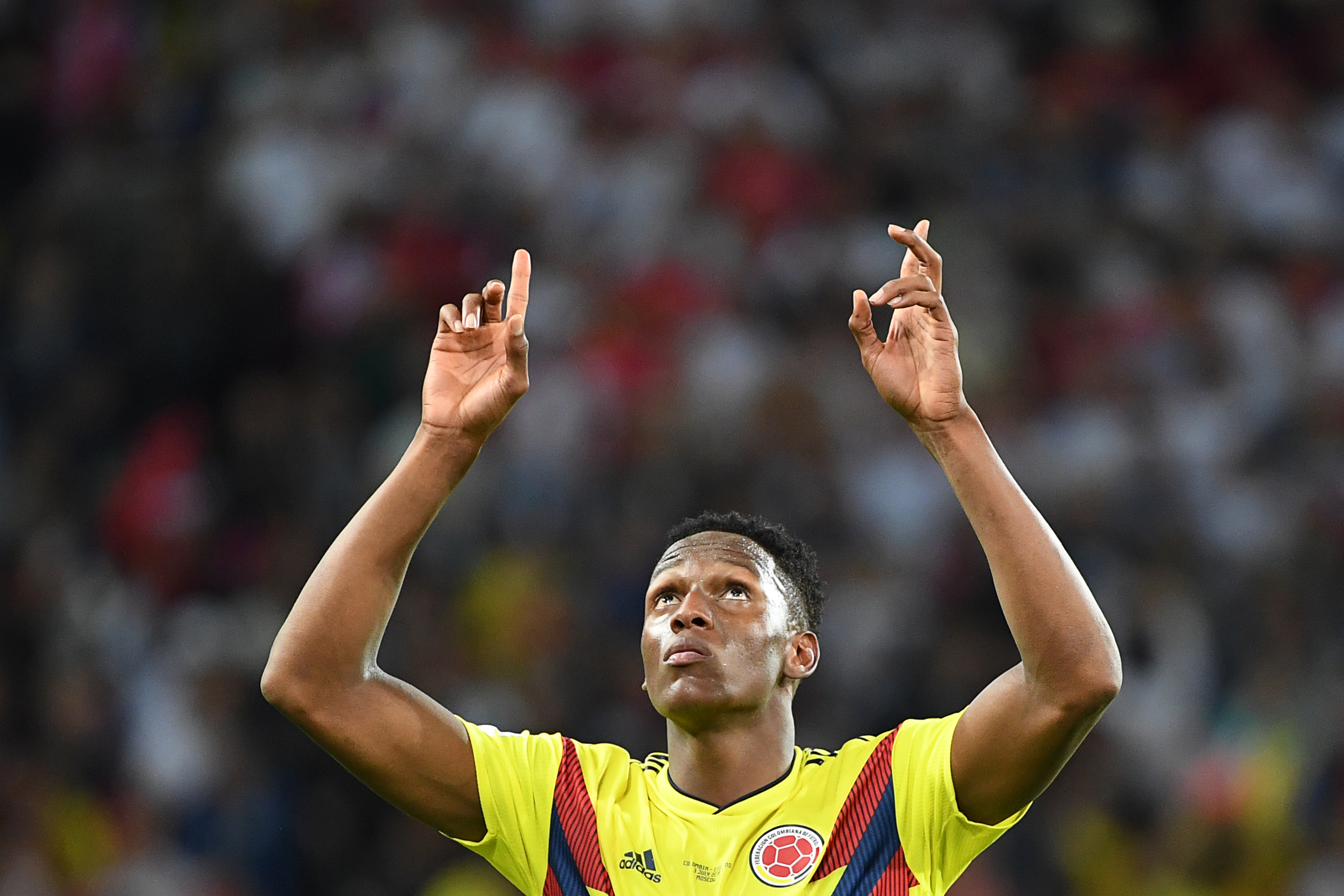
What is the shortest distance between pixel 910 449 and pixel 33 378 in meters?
4.73

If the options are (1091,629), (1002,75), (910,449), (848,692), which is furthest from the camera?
(1002,75)

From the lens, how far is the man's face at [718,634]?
154 inches

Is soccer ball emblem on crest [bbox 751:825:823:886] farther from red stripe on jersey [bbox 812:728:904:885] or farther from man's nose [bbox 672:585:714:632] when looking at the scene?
man's nose [bbox 672:585:714:632]

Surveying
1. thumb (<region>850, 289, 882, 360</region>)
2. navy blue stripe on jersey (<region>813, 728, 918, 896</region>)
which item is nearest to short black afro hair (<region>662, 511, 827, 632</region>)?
navy blue stripe on jersey (<region>813, 728, 918, 896</region>)

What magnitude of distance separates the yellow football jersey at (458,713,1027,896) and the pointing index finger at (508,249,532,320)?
970mm

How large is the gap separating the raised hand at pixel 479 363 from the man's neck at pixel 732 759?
88 centimetres

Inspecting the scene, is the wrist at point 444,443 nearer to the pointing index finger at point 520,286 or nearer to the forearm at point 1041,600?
the pointing index finger at point 520,286

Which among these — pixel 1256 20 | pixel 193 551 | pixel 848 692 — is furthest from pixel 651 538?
pixel 1256 20

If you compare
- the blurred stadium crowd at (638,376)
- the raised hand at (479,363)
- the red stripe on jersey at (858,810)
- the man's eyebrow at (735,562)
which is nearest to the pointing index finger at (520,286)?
the raised hand at (479,363)

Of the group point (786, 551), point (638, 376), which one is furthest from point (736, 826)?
point (638, 376)

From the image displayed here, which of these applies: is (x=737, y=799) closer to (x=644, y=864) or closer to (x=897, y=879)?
(x=644, y=864)

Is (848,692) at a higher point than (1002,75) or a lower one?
lower

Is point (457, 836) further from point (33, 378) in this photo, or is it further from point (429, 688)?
point (33, 378)

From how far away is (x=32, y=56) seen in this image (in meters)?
10.8
